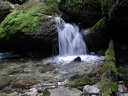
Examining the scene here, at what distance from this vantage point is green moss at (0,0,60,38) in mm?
9953

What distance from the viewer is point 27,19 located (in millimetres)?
10398

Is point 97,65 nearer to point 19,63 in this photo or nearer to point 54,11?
point 19,63

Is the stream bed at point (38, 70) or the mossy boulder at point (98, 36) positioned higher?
the mossy boulder at point (98, 36)

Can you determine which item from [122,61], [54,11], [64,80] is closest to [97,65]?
[122,61]

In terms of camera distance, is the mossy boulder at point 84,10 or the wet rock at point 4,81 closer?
the wet rock at point 4,81

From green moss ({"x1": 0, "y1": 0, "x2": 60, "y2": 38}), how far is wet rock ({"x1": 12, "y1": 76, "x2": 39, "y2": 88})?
3161 millimetres

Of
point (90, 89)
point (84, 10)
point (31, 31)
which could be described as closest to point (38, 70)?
point (31, 31)

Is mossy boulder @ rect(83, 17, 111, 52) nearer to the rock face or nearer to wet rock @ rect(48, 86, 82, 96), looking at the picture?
wet rock @ rect(48, 86, 82, 96)

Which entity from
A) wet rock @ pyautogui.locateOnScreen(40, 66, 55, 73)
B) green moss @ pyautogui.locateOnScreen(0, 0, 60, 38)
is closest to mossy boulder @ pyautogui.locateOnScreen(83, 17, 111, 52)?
green moss @ pyautogui.locateOnScreen(0, 0, 60, 38)

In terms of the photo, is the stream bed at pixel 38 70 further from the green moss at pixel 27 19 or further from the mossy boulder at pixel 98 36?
the green moss at pixel 27 19

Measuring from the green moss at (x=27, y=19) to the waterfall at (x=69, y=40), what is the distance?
2.99ft

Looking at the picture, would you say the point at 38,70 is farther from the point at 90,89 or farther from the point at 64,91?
the point at 90,89

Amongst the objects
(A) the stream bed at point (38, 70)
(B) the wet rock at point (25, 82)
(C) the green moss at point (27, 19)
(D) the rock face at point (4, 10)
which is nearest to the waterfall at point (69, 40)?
(A) the stream bed at point (38, 70)

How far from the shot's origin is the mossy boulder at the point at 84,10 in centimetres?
973
